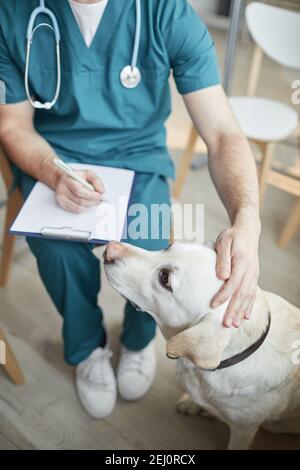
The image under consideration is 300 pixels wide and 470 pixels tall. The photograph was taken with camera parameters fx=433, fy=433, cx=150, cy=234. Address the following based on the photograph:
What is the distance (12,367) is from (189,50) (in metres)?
0.96

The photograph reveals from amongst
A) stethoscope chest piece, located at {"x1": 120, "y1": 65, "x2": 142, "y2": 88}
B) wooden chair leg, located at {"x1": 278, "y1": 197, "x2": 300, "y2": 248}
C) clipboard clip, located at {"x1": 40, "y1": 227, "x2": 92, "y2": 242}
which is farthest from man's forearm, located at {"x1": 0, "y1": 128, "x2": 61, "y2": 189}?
wooden chair leg, located at {"x1": 278, "y1": 197, "x2": 300, "y2": 248}

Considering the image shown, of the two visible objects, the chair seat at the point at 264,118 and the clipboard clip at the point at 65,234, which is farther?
the chair seat at the point at 264,118

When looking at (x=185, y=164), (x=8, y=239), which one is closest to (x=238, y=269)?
(x=8, y=239)

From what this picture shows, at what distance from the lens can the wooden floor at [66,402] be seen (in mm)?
1169

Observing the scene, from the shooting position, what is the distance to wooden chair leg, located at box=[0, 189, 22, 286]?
1258 mm

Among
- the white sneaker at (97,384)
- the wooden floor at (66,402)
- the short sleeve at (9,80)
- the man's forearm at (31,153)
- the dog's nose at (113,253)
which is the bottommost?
the wooden floor at (66,402)

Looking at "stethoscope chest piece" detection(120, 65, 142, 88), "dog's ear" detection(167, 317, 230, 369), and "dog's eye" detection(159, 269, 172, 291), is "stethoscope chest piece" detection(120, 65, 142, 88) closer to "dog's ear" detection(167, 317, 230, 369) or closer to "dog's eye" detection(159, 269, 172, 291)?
"dog's eye" detection(159, 269, 172, 291)

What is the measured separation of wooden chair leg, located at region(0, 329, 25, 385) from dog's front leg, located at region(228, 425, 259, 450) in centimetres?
61

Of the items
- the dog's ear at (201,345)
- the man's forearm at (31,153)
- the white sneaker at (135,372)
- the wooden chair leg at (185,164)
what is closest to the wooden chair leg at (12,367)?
the white sneaker at (135,372)

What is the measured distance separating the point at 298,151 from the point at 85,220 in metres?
1.59

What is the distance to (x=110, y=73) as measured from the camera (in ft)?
3.39

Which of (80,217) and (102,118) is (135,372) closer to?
(80,217)

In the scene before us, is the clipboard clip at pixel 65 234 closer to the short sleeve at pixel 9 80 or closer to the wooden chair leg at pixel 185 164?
the short sleeve at pixel 9 80

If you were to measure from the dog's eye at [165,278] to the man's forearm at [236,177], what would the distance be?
7.8 inches
